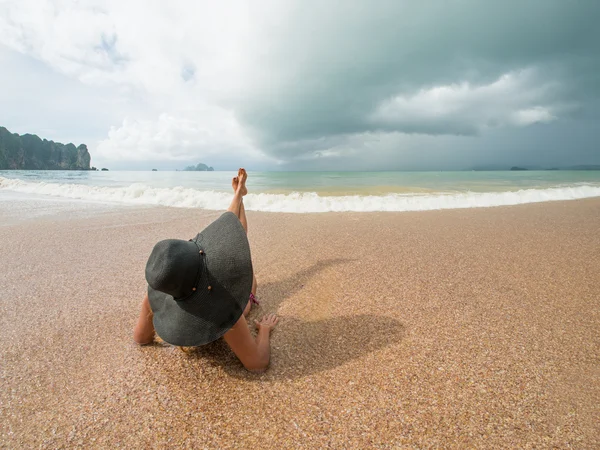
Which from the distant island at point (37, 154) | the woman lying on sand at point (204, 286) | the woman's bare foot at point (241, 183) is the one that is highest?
the distant island at point (37, 154)

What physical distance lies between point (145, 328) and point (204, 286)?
1041mm

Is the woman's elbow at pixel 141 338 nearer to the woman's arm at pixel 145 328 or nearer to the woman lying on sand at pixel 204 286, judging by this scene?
the woman's arm at pixel 145 328

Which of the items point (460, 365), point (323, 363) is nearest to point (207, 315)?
point (323, 363)

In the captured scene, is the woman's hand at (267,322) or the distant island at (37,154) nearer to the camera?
the woman's hand at (267,322)

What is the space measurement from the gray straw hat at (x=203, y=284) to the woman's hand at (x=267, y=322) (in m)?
0.83

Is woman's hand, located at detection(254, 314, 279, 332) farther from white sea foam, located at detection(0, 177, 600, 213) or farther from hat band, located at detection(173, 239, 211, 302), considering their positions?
white sea foam, located at detection(0, 177, 600, 213)

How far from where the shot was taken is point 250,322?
2902 mm

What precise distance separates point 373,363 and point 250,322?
4.04ft

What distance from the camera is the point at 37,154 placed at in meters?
93.1

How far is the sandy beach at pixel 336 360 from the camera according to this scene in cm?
168

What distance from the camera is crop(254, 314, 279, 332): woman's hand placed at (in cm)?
260

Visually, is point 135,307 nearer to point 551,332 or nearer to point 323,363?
point 323,363

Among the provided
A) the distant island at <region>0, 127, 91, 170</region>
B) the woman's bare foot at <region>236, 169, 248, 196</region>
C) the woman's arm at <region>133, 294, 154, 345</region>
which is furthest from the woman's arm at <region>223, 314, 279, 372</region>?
the distant island at <region>0, 127, 91, 170</region>

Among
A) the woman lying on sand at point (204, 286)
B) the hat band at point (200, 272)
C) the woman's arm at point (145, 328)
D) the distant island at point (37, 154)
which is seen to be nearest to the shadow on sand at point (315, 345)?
the woman lying on sand at point (204, 286)
